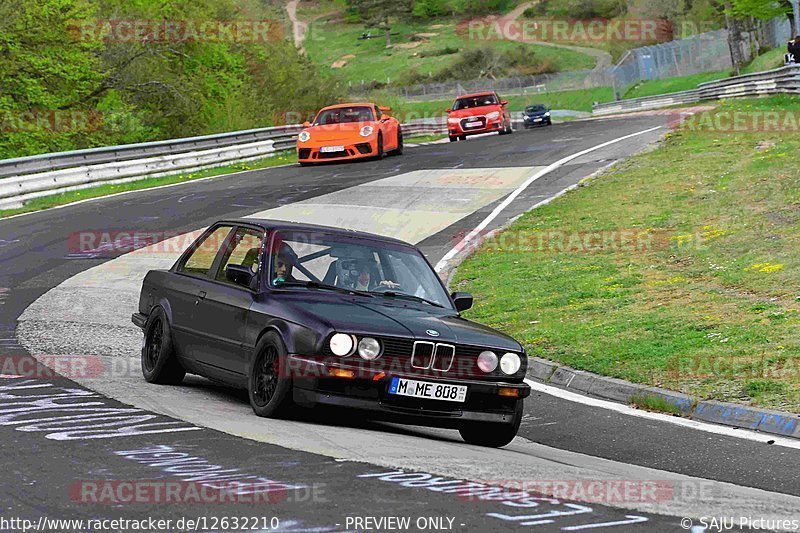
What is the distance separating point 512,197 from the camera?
25.2 metres

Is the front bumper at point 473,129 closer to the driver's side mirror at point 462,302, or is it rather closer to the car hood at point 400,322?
the driver's side mirror at point 462,302

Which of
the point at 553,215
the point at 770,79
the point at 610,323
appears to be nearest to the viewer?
the point at 610,323

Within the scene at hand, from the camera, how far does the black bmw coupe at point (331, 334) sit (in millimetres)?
7938

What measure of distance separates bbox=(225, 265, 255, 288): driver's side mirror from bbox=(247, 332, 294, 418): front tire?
2.38 feet

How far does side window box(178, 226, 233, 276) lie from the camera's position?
9922 millimetres

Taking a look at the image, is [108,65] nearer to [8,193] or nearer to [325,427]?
[8,193]

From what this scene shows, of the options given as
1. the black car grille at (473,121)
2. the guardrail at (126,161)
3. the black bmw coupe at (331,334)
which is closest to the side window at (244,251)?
the black bmw coupe at (331,334)

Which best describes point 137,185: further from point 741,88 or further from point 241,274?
point 741,88

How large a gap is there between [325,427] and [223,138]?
2762 cm

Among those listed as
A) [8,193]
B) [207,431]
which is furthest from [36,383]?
[8,193]

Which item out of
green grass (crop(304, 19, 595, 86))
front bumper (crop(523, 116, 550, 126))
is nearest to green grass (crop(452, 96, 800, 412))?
front bumper (crop(523, 116, 550, 126))

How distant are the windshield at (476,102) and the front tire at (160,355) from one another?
3353 centimetres

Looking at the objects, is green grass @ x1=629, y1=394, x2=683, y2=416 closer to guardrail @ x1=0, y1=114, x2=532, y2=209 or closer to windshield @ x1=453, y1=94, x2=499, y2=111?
guardrail @ x1=0, y1=114, x2=532, y2=209

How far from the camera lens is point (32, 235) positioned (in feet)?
66.5
